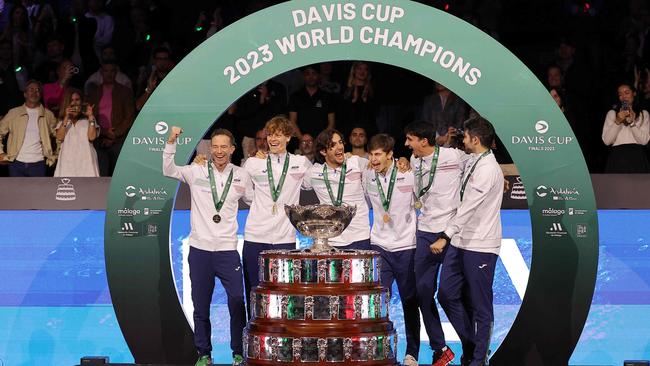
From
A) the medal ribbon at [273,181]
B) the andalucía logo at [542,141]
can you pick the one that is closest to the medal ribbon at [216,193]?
the medal ribbon at [273,181]

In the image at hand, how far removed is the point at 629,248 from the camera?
34.9 feet

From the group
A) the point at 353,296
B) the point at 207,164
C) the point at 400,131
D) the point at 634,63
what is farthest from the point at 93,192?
the point at 634,63

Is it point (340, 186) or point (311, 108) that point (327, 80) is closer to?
point (311, 108)

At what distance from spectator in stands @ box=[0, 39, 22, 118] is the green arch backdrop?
288 cm

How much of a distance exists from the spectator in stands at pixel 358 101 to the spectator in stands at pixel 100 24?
2601 mm

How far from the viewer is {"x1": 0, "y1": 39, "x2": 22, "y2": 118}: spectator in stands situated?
12820 millimetres

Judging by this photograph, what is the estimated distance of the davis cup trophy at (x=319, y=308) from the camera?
7691 millimetres

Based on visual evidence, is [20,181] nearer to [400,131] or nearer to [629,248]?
[400,131]

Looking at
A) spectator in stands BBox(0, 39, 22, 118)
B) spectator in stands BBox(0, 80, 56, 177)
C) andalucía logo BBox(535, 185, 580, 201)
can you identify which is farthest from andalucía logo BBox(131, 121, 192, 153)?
spectator in stands BBox(0, 39, 22, 118)

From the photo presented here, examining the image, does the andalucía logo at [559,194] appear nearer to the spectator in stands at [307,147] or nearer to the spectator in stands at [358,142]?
the spectator in stands at [358,142]

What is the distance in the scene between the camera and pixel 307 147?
455 inches

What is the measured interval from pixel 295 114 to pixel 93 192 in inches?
81.6

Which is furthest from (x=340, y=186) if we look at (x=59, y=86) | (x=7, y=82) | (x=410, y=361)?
(x=7, y=82)

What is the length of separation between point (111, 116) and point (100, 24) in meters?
1.58
